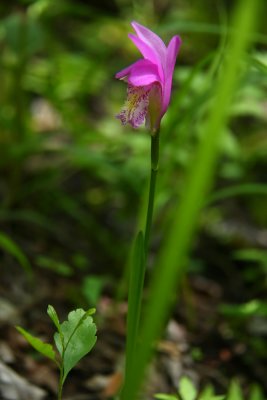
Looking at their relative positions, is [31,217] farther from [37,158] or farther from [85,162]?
[37,158]

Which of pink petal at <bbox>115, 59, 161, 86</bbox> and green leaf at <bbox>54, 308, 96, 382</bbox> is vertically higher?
pink petal at <bbox>115, 59, 161, 86</bbox>

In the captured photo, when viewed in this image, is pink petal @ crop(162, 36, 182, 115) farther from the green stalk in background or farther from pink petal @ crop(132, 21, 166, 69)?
the green stalk in background

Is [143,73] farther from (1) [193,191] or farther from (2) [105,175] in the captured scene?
(2) [105,175]

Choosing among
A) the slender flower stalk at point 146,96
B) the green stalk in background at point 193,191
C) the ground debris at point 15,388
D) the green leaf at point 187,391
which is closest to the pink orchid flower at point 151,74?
the slender flower stalk at point 146,96

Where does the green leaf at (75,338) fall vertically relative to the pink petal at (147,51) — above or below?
below

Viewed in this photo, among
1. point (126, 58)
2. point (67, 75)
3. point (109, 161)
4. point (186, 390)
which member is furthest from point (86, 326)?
point (126, 58)

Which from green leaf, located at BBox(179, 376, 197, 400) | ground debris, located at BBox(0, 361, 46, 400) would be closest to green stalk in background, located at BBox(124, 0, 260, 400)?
green leaf, located at BBox(179, 376, 197, 400)

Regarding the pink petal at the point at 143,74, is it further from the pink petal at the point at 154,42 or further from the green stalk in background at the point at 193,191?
the green stalk in background at the point at 193,191
